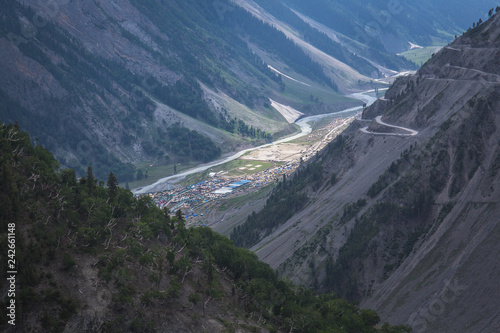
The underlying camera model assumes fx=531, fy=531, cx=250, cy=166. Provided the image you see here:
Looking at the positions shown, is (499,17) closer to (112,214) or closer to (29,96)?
(112,214)

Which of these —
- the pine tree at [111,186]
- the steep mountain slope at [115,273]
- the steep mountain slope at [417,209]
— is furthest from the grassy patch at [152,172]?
the pine tree at [111,186]

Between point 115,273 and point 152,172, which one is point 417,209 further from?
point 152,172

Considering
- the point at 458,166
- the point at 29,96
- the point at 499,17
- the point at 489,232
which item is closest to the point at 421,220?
the point at 458,166

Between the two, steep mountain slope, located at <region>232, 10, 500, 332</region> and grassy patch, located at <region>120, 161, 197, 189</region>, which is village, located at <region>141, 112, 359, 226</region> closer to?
grassy patch, located at <region>120, 161, 197, 189</region>

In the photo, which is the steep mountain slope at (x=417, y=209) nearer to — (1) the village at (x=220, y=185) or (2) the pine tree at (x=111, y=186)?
(1) the village at (x=220, y=185)

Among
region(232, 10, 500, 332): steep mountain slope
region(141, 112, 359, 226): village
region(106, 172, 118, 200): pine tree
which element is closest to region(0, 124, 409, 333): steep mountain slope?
region(106, 172, 118, 200): pine tree
